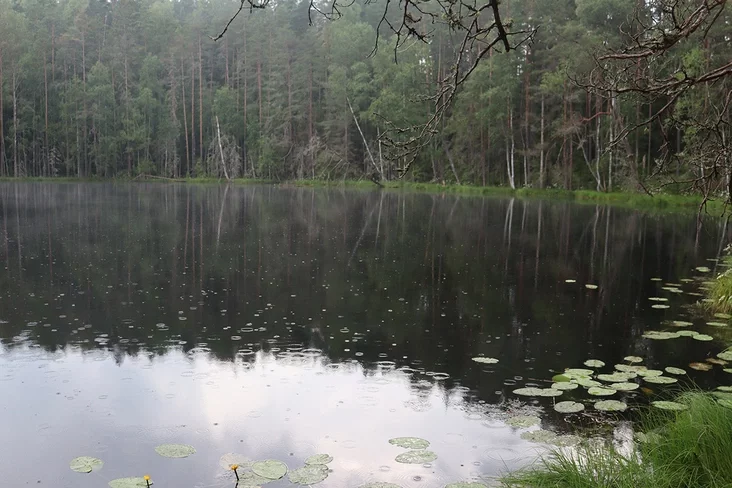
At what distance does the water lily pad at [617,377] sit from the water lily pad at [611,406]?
0.68m

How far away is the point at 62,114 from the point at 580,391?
61013mm

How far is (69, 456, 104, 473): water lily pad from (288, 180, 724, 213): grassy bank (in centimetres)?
2154

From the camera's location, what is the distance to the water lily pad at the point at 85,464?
198 inches

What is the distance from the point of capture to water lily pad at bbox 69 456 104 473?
503 centimetres

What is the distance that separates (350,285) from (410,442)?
275 inches

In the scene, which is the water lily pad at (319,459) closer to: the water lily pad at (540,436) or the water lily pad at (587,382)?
the water lily pad at (540,436)

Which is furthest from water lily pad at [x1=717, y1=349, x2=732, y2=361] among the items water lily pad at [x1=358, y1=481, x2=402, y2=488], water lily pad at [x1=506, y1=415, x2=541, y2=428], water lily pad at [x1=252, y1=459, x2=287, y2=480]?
water lily pad at [x1=252, y1=459, x2=287, y2=480]

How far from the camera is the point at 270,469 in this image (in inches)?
199

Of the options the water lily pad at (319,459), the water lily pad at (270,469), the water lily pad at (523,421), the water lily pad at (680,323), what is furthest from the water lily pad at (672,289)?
the water lily pad at (270,469)

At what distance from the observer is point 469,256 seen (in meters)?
16.5

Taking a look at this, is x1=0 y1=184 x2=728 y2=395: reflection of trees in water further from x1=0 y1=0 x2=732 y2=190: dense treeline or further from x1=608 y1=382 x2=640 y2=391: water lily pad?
x1=0 y1=0 x2=732 y2=190: dense treeline

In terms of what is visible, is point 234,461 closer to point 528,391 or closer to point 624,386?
point 528,391

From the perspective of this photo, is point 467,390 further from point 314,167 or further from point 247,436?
point 314,167

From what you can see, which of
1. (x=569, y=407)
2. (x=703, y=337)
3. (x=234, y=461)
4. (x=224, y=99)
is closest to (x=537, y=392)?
(x=569, y=407)
